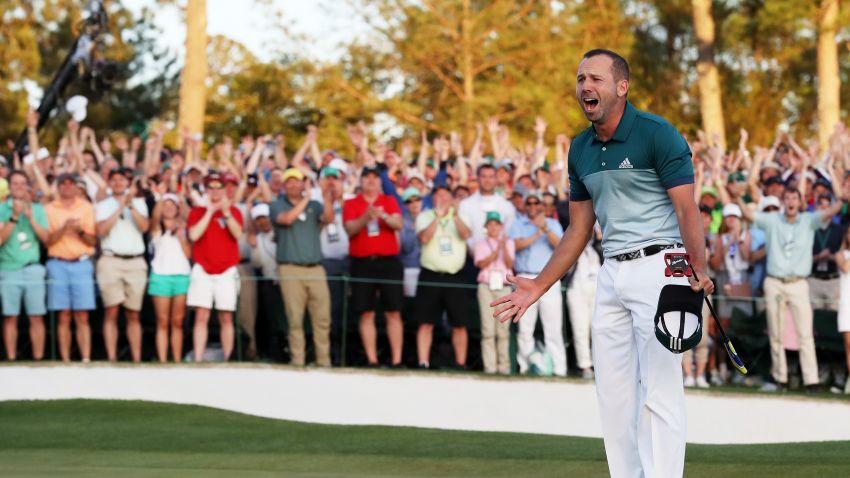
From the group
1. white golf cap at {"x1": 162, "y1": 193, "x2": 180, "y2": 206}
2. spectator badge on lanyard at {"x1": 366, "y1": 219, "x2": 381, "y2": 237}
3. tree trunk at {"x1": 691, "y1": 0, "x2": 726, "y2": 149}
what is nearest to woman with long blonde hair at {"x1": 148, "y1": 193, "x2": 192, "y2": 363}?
white golf cap at {"x1": 162, "y1": 193, "x2": 180, "y2": 206}

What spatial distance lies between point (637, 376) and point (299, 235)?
9304mm

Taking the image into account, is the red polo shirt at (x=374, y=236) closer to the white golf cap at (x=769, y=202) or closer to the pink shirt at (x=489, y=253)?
the pink shirt at (x=489, y=253)

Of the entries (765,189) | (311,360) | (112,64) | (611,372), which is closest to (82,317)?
(311,360)

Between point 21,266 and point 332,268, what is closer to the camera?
point 21,266

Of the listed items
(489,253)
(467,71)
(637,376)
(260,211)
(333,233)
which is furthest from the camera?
(467,71)

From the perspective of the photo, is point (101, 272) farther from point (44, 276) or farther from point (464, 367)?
point (464, 367)

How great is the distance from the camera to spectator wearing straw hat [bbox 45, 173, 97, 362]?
16.2 m

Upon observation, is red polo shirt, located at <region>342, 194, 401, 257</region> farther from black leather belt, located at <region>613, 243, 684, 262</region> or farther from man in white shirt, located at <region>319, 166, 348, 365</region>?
black leather belt, located at <region>613, 243, 684, 262</region>

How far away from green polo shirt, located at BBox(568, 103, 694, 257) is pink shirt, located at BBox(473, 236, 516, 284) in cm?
913

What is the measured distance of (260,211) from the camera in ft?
54.5

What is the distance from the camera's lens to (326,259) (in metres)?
16.8

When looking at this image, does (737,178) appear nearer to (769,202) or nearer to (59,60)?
(769,202)

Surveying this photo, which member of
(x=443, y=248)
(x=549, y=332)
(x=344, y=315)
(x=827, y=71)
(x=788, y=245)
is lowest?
(x=549, y=332)

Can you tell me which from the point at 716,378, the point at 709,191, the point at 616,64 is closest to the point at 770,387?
the point at 716,378
